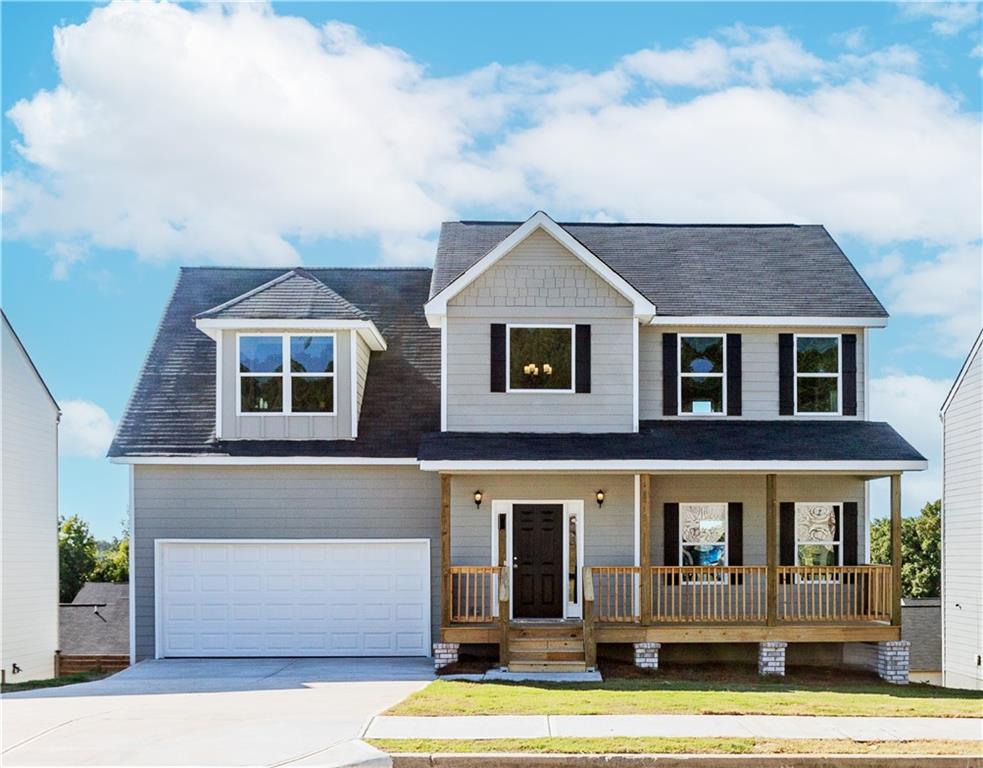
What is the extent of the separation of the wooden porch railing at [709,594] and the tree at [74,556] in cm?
3200

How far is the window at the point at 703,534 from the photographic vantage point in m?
19.5

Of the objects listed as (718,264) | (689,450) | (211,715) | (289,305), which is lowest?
(211,715)

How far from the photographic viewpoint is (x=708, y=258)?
21.9 meters

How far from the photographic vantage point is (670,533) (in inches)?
766

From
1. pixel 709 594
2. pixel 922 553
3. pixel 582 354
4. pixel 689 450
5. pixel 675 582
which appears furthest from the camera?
pixel 922 553

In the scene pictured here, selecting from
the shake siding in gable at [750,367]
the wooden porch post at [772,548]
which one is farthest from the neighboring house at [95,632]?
the wooden porch post at [772,548]

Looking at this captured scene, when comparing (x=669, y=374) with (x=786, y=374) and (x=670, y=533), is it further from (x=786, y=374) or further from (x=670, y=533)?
(x=670, y=533)

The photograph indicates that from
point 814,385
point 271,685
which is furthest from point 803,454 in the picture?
point 271,685

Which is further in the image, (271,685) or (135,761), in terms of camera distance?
(271,685)

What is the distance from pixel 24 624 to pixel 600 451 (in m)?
12.5

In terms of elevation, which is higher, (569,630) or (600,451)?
(600,451)

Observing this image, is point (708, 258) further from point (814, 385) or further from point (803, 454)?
point (803, 454)

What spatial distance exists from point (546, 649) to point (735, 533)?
4076mm

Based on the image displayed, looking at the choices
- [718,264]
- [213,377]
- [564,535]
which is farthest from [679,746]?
[213,377]
